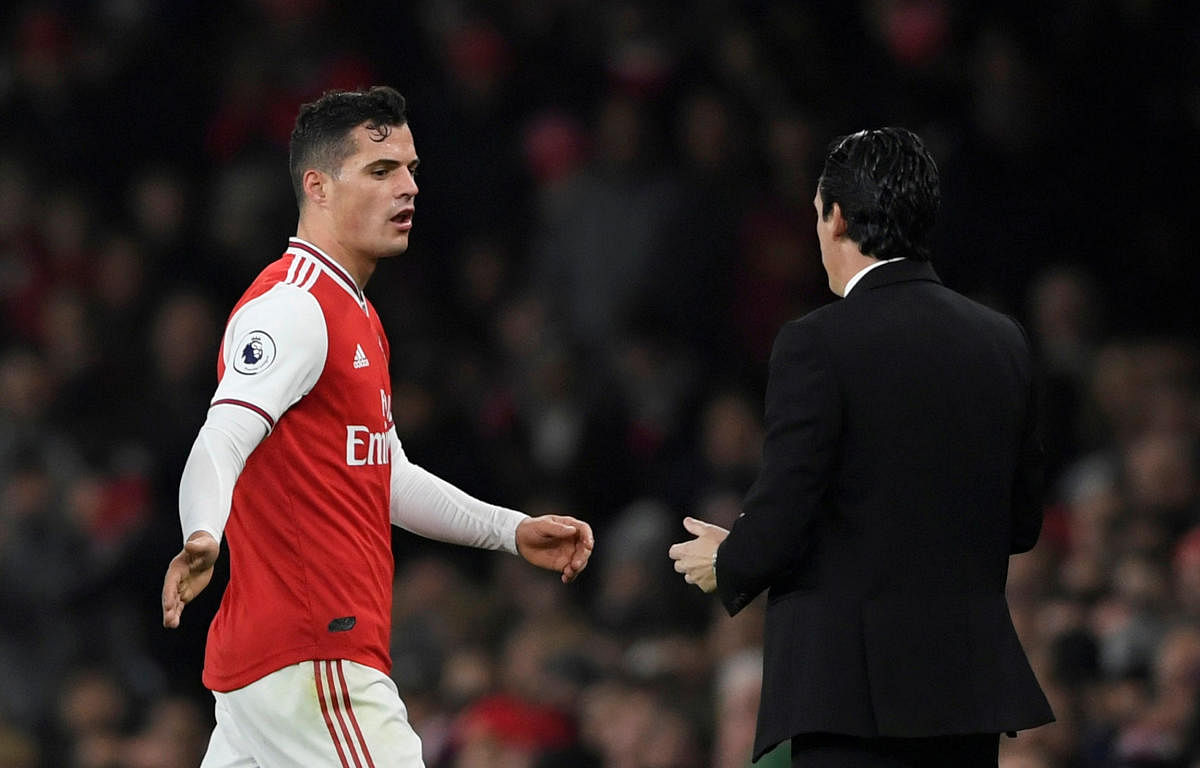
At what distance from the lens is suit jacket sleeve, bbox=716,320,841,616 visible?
11.0ft

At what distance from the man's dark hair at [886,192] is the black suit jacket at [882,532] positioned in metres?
0.10

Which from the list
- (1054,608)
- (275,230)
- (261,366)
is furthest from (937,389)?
(275,230)

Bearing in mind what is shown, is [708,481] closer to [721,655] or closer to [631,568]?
[631,568]

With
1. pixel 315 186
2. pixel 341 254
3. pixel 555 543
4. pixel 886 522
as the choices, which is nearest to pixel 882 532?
pixel 886 522

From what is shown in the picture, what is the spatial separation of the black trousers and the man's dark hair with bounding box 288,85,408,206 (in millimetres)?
1479

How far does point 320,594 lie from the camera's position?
3.77 meters

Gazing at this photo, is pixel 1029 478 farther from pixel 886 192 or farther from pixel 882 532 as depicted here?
pixel 886 192

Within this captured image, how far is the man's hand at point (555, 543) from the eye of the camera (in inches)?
167

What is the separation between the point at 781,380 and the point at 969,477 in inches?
14.5

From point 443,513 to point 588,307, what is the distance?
173 inches

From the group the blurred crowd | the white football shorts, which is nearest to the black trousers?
the white football shorts

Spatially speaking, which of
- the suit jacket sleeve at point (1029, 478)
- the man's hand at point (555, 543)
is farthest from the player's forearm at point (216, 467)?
the suit jacket sleeve at point (1029, 478)

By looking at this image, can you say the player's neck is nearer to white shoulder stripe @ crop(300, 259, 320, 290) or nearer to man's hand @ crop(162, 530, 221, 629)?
white shoulder stripe @ crop(300, 259, 320, 290)

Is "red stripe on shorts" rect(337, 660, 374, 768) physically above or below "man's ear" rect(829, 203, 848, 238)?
below
